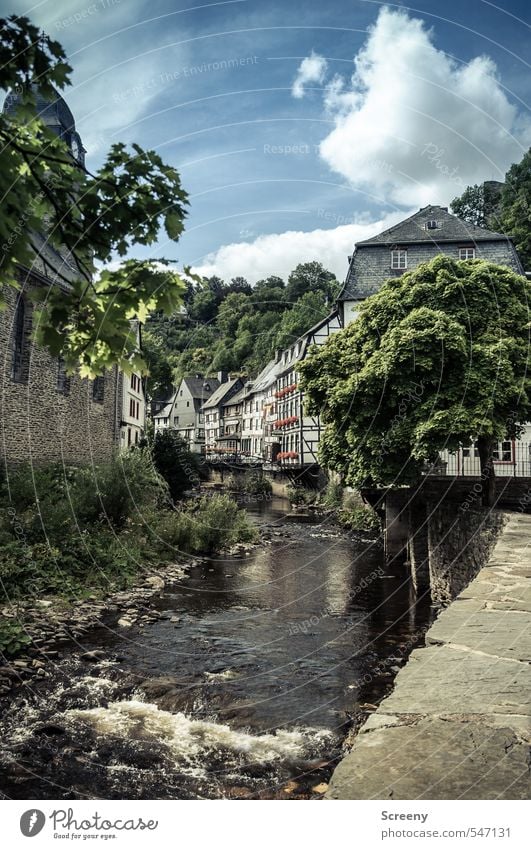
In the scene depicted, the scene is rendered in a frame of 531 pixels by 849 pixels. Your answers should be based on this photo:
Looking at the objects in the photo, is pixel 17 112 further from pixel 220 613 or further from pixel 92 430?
pixel 92 430

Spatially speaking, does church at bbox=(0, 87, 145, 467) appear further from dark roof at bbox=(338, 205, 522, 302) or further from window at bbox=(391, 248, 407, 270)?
window at bbox=(391, 248, 407, 270)

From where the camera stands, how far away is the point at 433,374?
15.4 meters

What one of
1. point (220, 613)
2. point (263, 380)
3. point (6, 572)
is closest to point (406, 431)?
point (220, 613)

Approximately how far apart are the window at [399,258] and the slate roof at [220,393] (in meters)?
42.4

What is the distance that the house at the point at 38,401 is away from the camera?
1953 cm

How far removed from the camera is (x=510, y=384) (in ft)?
49.4

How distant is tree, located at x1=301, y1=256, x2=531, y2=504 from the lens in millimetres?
14875

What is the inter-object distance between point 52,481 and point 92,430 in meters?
8.50

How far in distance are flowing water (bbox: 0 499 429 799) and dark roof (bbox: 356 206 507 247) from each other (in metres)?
19.7

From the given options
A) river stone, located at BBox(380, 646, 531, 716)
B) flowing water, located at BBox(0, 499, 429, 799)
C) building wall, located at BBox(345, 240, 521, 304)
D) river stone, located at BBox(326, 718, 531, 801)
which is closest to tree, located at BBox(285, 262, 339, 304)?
flowing water, located at BBox(0, 499, 429, 799)

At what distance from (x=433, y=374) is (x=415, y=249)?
1632 cm

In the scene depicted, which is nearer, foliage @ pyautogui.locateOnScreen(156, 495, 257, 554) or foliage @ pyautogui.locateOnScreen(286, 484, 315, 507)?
foliage @ pyautogui.locateOnScreen(156, 495, 257, 554)

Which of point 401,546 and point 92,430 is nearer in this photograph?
point 401,546

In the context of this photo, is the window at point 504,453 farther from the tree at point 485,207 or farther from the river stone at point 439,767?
the river stone at point 439,767
